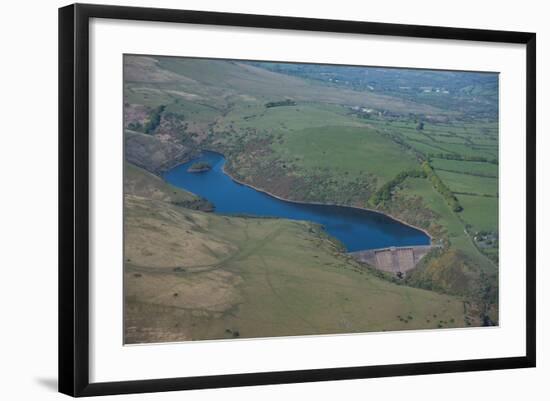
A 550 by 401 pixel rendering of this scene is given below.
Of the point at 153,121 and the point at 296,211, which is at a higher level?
the point at 153,121

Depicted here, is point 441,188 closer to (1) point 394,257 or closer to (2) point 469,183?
(2) point 469,183

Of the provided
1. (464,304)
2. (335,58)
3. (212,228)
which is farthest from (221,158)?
(464,304)

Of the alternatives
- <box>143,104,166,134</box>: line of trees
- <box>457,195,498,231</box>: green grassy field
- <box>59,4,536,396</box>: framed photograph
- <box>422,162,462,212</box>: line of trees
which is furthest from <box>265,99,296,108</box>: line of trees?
<box>457,195,498,231</box>: green grassy field

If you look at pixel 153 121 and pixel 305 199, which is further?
pixel 305 199

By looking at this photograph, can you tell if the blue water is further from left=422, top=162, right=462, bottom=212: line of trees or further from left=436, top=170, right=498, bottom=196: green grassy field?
left=436, top=170, right=498, bottom=196: green grassy field

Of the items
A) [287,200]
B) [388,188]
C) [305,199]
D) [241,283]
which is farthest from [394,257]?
[241,283]

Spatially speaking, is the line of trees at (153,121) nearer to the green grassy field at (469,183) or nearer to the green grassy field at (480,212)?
the green grassy field at (469,183)

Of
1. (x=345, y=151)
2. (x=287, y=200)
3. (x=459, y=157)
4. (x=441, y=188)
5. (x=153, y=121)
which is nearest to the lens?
(x=153, y=121)
